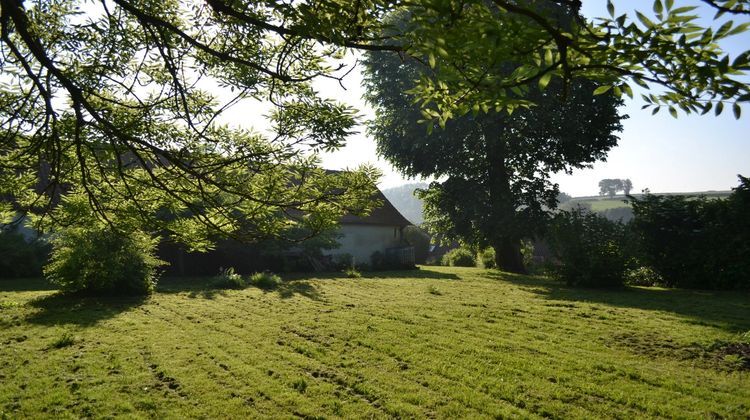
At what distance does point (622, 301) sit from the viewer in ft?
43.6

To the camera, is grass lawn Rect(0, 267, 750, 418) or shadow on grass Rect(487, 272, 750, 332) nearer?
grass lawn Rect(0, 267, 750, 418)

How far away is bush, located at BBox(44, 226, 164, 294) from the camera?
1235 cm

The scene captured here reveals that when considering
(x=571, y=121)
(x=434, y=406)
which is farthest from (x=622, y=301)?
(x=434, y=406)

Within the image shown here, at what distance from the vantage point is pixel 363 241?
29000mm

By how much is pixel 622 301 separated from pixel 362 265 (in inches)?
589

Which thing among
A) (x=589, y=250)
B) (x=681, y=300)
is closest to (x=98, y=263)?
(x=589, y=250)

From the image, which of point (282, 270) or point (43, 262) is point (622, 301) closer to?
point (282, 270)

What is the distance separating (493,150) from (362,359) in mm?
17433

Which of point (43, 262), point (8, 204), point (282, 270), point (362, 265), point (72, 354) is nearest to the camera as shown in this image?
point (8, 204)

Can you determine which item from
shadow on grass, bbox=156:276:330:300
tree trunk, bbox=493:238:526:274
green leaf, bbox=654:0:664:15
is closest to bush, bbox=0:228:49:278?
shadow on grass, bbox=156:276:330:300

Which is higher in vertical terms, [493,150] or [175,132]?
[493,150]

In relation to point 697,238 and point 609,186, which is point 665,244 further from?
point 609,186

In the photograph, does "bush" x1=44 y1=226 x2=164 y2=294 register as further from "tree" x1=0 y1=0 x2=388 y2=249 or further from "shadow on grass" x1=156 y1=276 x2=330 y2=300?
"tree" x1=0 y1=0 x2=388 y2=249

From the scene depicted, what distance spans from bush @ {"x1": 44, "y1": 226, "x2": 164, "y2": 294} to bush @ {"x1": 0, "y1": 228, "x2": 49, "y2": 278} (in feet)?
20.8
